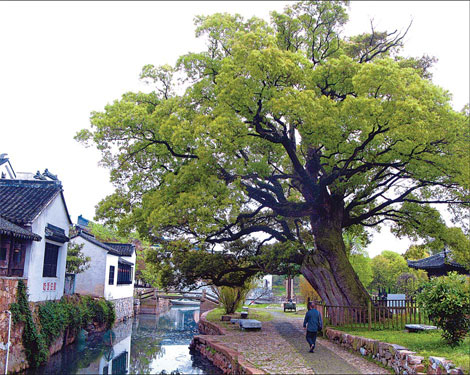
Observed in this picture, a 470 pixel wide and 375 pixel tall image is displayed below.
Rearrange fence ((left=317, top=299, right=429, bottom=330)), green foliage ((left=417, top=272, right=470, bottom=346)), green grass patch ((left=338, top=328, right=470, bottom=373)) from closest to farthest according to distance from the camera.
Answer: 1. green grass patch ((left=338, top=328, right=470, bottom=373))
2. green foliage ((left=417, top=272, right=470, bottom=346))
3. fence ((left=317, top=299, right=429, bottom=330))

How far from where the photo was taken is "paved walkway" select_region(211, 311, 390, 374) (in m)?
9.92

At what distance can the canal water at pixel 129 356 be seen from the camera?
44.4ft

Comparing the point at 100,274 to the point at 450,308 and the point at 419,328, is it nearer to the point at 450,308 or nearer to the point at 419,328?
the point at 419,328

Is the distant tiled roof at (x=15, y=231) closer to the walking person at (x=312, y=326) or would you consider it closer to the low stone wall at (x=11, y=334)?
the low stone wall at (x=11, y=334)

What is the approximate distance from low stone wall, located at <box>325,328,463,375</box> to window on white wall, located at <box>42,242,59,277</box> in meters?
11.0

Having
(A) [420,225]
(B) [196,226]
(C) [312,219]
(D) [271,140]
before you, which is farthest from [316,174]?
(B) [196,226]

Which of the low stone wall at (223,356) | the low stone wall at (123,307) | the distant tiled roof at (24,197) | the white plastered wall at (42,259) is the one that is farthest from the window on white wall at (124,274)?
the low stone wall at (223,356)

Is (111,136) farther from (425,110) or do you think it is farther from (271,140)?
(425,110)

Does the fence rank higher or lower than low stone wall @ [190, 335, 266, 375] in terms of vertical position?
higher

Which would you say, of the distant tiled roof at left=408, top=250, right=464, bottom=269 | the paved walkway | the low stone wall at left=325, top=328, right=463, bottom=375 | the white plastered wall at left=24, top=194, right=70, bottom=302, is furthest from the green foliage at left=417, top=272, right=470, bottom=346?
the white plastered wall at left=24, top=194, right=70, bottom=302

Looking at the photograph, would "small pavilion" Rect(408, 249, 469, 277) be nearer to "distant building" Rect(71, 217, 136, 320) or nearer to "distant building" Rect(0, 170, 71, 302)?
"distant building" Rect(0, 170, 71, 302)

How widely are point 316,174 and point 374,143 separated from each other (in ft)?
12.1

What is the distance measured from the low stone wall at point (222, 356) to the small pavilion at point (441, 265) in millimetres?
11481

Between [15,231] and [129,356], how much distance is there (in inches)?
272
